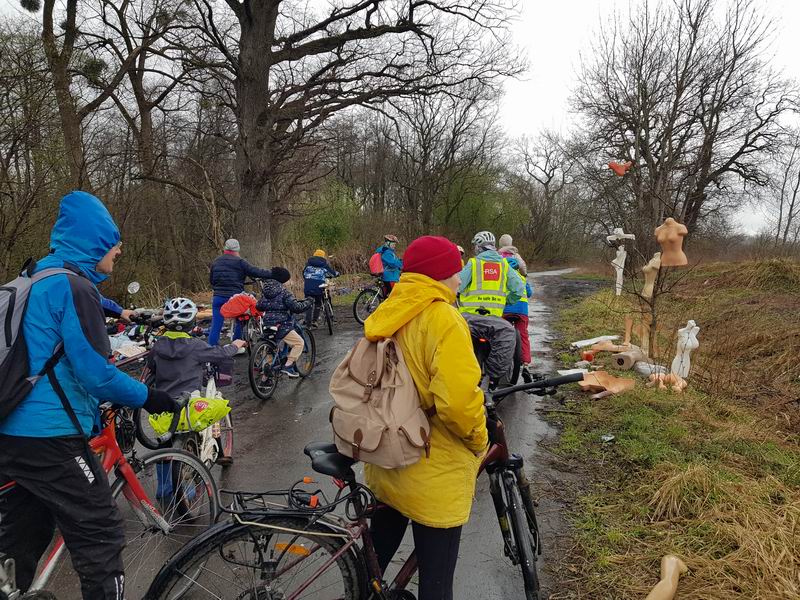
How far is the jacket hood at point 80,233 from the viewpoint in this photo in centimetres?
207

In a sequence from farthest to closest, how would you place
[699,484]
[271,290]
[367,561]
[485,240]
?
1. [271,290]
2. [485,240]
3. [699,484]
4. [367,561]

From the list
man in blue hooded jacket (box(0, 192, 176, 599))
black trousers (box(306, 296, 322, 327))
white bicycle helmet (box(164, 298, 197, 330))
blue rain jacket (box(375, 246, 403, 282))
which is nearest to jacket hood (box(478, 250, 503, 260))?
white bicycle helmet (box(164, 298, 197, 330))

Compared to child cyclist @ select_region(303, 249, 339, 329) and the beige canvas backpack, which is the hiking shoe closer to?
child cyclist @ select_region(303, 249, 339, 329)

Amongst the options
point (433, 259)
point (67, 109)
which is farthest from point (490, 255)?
point (67, 109)

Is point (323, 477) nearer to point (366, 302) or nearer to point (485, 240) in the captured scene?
point (485, 240)

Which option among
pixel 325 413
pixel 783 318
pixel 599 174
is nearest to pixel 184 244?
pixel 325 413

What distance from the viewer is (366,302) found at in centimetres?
1162

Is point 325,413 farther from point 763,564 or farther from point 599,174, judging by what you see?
point 599,174

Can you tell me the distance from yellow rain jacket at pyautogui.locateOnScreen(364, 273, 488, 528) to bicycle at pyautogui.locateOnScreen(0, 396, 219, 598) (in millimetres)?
1603

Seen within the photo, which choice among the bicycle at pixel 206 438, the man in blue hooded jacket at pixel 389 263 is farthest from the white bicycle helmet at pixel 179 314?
the man in blue hooded jacket at pixel 389 263

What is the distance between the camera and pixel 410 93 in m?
12.0

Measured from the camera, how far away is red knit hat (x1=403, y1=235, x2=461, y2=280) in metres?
1.99

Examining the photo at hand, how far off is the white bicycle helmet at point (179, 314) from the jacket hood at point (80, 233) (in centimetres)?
138

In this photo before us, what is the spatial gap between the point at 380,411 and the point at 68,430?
1.32 m
